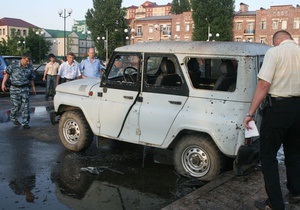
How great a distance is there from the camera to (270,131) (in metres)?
3.74

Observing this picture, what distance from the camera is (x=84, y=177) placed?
548cm

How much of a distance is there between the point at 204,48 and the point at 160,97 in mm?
986

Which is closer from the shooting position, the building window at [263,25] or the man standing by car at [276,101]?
the man standing by car at [276,101]

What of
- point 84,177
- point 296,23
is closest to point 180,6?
point 296,23

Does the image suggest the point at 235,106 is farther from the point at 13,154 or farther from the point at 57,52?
the point at 57,52

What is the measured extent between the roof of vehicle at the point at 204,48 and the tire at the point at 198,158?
1247 millimetres

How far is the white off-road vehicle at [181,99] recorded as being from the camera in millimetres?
4969

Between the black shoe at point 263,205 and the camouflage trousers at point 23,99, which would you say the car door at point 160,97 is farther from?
the camouflage trousers at point 23,99

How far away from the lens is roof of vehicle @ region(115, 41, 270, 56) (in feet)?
16.5

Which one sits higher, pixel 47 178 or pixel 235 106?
pixel 235 106

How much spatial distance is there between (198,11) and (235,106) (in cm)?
6491

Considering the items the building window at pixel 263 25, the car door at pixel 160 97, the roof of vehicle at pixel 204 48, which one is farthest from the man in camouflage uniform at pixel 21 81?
the building window at pixel 263 25

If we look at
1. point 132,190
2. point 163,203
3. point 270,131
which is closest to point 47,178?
point 132,190

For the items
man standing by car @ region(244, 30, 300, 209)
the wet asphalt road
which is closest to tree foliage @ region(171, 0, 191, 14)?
the wet asphalt road
